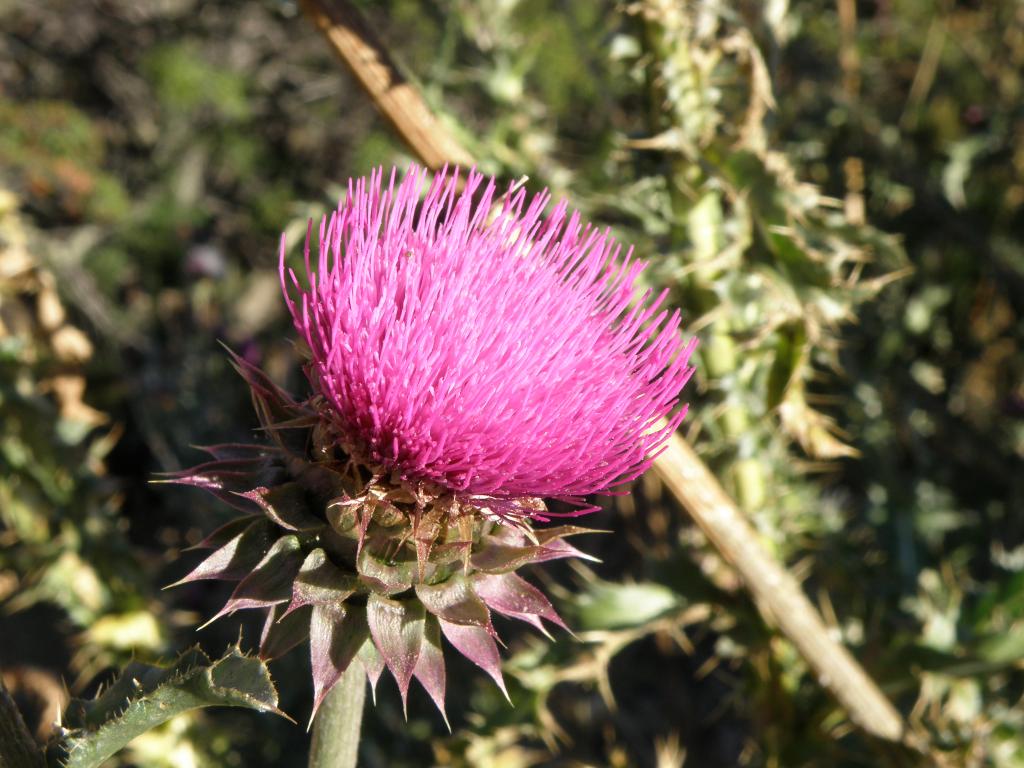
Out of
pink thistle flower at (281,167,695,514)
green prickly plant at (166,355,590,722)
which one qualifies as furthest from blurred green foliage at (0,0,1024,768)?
green prickly plant at (166,355,590,722)

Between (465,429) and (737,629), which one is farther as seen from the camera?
(737,629)

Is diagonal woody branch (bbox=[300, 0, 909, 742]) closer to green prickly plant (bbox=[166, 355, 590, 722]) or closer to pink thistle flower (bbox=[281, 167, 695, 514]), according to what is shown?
pink thistle flower (bbox=[281, 167, 695, 514])

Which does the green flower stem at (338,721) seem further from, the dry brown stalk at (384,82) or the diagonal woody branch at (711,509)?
the dry brown stalk at (384,82)

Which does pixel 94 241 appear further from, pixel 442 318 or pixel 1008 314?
pixel 1008 314

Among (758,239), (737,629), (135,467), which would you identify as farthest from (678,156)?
(135,467)

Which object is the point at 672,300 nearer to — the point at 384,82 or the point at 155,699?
the point at 384,82

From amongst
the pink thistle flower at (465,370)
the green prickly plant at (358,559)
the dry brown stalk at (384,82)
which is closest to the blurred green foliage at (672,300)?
the dry brown stalk at (384,82)
